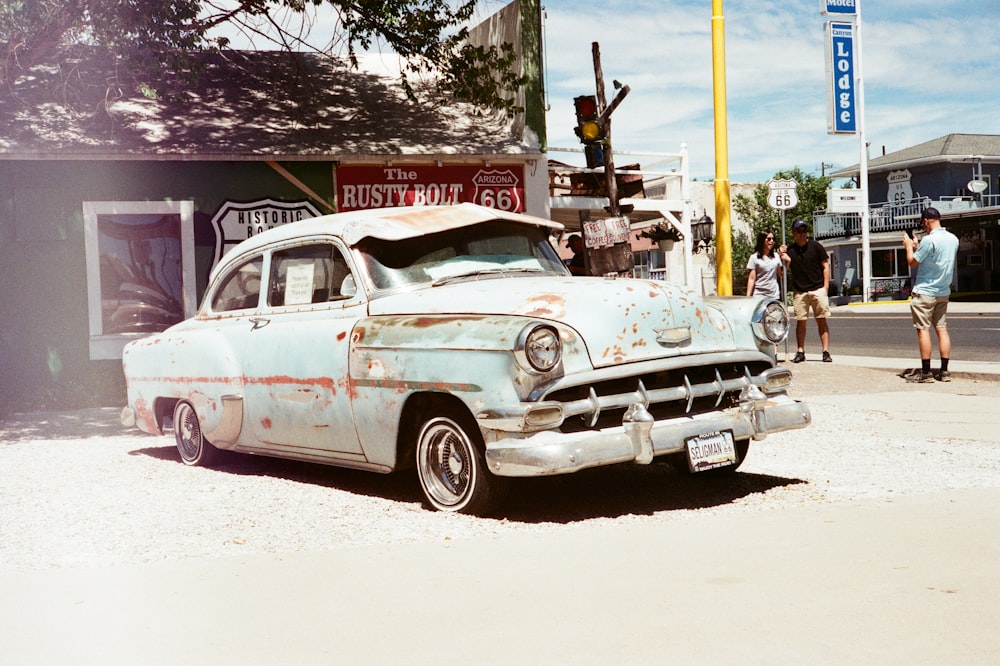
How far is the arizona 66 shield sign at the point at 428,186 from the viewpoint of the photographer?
50.0 feet

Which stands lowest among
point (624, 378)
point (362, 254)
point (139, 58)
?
point (624, 378)

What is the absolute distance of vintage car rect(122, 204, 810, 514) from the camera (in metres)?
5.64

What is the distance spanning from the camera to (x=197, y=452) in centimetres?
831

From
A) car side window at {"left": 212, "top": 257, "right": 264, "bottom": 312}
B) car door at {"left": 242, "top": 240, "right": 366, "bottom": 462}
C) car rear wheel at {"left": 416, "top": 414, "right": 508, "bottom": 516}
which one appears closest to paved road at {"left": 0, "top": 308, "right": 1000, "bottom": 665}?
car rear wheel at {"left": 416, "top": 414, "right": 508, "bottom": 516}

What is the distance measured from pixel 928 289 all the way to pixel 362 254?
25.5 feet

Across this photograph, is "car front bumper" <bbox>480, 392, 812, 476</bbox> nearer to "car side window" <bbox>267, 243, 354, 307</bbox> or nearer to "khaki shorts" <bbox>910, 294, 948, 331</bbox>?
"car side window" <bbox>267, 243, 354, 307</bbox>

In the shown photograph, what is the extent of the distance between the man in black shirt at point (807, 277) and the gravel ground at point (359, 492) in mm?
5071

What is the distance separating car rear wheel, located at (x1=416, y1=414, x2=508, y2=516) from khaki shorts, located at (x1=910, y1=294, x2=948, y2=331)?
7825 mm

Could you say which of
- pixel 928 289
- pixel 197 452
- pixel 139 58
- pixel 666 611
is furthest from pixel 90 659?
pixel 928 289

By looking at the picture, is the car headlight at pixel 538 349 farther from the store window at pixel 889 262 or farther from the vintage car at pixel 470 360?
the store window at pixel 889 262

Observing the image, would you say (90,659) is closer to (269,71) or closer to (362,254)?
(362,254)

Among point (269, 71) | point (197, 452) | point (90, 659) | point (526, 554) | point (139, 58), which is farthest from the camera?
point (269, 71)

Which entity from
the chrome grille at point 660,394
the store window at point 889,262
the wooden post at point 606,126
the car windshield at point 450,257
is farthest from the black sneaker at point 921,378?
the store window at point 889,262

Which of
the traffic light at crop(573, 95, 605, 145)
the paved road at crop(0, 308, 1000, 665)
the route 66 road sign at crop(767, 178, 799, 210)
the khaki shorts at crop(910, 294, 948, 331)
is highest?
the traffic light at crop(573, 95, 605, 145)
